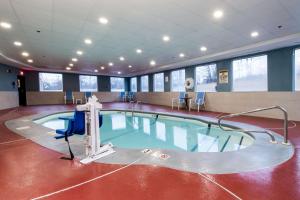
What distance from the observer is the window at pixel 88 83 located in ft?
48.2

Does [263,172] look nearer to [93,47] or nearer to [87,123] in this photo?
[87,123]

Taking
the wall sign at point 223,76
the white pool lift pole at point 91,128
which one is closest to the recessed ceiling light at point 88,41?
the white pool lift pole at point 91,128

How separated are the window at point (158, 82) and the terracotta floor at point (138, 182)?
34.6 feet

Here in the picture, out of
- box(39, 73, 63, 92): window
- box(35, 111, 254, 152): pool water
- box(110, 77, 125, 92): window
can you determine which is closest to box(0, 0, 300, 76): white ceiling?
box(35, 111, 254, 152): pool water

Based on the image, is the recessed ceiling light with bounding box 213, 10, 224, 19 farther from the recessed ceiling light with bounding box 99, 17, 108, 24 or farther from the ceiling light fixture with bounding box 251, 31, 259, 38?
the recessed ceiling light with bounding box 99, 17, 108, 24

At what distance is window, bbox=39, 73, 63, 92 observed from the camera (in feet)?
42.1

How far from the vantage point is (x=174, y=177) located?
1.88 m

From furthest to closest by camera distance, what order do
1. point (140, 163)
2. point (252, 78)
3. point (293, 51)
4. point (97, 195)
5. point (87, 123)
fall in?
point (252, 78)
point (293, 51)
point (87, 123)
point (140, 163)
point (97, 195)

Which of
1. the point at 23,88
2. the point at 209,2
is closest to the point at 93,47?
the point at 209,2

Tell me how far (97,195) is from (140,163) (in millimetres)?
766

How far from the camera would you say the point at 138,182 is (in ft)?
5.87

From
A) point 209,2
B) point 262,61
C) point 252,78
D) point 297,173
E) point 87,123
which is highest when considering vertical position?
point 209,2

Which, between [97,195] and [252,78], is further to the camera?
[252,78]

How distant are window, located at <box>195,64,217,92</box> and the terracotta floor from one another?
21.7 feet
